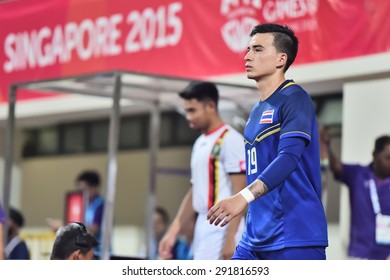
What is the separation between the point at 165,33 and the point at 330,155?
251 centimetres

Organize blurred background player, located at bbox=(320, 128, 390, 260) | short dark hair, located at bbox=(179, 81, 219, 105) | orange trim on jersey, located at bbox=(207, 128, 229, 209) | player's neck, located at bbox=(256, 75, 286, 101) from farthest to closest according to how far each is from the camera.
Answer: blurred background player, located at bbox=(320, 128, 390, 260), short dark hair, located at bbox=(179, 81, 219, 105), orange trim on jersey, located at bbox=(207, 128, 229, 209), player's neck, located at bbox=(256, 75, 286, 101)

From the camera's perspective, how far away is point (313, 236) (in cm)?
534

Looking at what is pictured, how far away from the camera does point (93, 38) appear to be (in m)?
12.2

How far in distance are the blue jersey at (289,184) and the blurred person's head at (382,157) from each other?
4.33m

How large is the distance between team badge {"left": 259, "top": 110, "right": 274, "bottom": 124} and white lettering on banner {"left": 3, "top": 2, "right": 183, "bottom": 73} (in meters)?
5.99

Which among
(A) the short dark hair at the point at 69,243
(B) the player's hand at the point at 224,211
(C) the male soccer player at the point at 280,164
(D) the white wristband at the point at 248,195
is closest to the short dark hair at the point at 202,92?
(A) the short dark hair at the point at 69,243

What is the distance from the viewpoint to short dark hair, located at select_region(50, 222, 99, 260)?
19.3 feet

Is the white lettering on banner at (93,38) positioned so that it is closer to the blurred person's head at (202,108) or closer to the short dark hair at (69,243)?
the blurred person's head at (202,108)

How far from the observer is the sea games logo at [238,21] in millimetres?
10484

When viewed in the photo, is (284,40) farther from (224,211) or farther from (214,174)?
(214,174)

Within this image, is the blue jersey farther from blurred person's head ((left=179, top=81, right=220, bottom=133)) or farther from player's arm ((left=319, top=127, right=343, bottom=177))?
player's arm ((left=319, top=127, right=343, bottom=177))

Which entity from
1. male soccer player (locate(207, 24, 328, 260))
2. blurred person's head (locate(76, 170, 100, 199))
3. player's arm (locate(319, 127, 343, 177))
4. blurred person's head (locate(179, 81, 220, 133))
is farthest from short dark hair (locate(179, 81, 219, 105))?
blurred person's head (locate(76, 170, 100, 199))

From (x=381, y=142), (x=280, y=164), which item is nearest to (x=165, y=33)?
(x=381, y=142)
